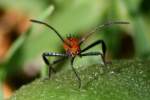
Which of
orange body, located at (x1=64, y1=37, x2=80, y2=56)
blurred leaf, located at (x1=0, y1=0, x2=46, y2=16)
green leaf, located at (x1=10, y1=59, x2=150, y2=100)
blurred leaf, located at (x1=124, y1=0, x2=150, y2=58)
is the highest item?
blurred leaf, located at (x1=0, y1=0, x2=46, y2=16)

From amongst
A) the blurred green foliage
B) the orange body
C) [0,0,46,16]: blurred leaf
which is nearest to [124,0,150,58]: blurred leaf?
the blurred green foliage

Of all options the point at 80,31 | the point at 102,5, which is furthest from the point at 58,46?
the point at 102,5

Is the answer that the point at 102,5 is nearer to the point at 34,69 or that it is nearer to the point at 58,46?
the point at 58,46

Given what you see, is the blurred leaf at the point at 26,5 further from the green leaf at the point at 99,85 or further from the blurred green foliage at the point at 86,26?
the green leaf at the point at 99,85

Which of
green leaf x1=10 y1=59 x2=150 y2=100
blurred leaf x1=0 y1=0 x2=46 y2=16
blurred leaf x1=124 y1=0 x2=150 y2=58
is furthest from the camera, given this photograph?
blurred leaf x1=0 y1=0 x2=46 y2=16

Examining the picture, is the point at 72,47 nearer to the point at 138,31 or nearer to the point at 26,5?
the point at 138,31

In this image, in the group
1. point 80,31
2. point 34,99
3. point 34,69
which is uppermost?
point 80,31

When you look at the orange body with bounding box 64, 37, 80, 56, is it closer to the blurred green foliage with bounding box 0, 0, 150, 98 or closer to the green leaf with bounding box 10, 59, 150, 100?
the green leaf with bounding box 10, 59, 150, 100

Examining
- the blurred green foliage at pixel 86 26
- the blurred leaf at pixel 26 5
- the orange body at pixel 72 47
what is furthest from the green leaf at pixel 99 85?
the blurred leaf at pixel 26 5
